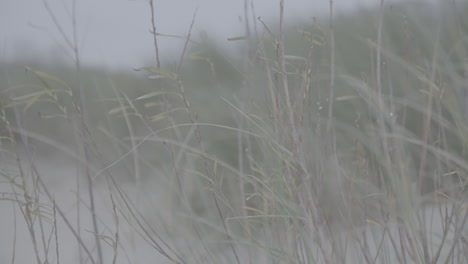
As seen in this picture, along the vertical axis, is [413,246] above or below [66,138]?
above

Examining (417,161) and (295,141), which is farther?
(417,161)

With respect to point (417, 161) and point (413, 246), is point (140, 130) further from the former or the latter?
point (413, 246)

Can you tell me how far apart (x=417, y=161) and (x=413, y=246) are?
1.15m

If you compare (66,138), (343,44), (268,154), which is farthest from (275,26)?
(66,138)

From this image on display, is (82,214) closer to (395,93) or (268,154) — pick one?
(395,93)

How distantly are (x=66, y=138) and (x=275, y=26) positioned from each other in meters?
1.44

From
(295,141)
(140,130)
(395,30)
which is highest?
(395,30)

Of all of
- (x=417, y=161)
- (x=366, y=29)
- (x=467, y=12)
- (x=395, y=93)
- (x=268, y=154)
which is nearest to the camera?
(x=268, y=154)

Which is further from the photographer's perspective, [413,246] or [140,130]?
[140,130]

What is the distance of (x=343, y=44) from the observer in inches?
71.6

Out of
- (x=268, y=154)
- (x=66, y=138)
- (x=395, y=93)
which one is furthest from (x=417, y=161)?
(x=66, y=138)

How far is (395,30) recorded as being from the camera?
1779mm

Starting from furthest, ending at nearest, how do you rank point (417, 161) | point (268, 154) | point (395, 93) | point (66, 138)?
point (66, 138) → point (395, 93) → point (417, 161) → point (268, 154)

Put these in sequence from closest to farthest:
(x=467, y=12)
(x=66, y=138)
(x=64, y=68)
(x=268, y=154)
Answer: (x=268, y=154) → (x=467, y=12) → (x=66, y=138) → (x=64, y=68)
